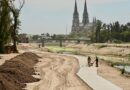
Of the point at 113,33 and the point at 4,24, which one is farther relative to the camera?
the point at 113,33

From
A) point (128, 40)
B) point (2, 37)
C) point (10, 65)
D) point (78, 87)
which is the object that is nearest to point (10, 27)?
point (2, 37)

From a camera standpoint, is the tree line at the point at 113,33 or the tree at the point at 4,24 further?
the tree line at the point at 113,33

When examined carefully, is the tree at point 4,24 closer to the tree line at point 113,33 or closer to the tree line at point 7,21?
the tree line at point 7,21

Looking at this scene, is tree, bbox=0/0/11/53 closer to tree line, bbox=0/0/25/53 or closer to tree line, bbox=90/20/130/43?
tree line, bbox=0/0/25/53

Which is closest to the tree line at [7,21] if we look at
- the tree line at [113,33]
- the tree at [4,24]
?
the tree at [4,24]

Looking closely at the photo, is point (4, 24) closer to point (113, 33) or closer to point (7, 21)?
point (7, 21)

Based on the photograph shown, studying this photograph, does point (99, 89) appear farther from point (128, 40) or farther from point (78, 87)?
point (128, 40)

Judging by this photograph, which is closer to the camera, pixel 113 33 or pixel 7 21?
pixel 7 21

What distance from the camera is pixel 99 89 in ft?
105

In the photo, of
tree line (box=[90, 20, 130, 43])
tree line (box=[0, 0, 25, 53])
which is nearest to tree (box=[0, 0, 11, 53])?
tree line (box=[0, 0, 25, 53])

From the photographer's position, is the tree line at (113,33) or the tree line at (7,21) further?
the tree line at (113,33)

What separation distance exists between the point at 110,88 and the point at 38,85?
6.26 m

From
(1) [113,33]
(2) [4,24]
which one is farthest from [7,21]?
(1) [113,33]

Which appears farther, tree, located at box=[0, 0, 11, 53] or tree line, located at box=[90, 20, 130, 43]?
tree line, located at box=[90, 20, 130, 43]
